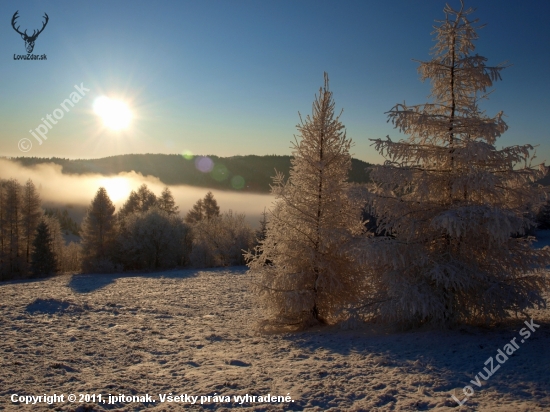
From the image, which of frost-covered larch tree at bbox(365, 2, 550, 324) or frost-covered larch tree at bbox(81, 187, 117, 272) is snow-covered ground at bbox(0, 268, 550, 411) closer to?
frost-covered larch tree at bbox(365, 2, 550, 324)

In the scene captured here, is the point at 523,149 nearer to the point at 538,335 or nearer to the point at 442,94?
the point at 442,94

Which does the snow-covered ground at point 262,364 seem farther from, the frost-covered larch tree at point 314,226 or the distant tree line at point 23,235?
the distant tree line at point 23,235

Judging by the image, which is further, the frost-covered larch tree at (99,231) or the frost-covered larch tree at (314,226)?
the frost-covered larch tree at (99,231)

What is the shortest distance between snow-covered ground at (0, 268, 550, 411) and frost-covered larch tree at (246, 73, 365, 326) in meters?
1.03

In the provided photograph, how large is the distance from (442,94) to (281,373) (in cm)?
733

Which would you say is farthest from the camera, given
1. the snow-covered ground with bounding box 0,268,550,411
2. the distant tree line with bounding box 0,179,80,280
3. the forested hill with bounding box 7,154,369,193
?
the forested hill with bounding box 7,154,369,193

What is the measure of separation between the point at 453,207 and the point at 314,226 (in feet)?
11.4

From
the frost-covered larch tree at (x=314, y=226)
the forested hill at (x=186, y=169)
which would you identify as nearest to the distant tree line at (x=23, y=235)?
the frost-covered larch tree at (x=314, y=226)

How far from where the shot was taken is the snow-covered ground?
531 centimetres

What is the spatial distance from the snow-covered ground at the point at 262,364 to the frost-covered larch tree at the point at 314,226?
1.03 meters

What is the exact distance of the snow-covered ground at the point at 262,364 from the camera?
531 centimetres

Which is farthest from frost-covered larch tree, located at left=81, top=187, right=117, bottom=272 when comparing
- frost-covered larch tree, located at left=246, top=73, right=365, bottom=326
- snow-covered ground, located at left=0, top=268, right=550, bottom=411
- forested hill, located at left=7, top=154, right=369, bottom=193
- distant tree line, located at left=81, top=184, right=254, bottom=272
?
forested hill, located at left=7, top=154, right=369, bottom=193

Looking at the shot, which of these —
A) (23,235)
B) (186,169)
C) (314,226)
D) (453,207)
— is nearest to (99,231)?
(23,235)

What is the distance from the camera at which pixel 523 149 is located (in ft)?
26.4
